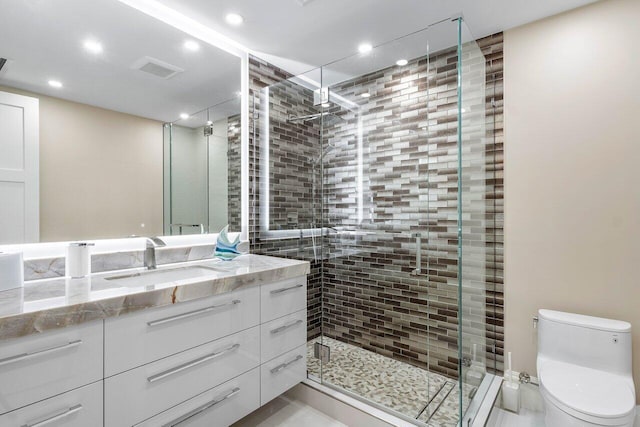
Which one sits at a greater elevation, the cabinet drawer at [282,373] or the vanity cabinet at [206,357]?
the vanity cabinet at [206,357]

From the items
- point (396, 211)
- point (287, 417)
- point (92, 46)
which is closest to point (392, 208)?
point (396, 211)

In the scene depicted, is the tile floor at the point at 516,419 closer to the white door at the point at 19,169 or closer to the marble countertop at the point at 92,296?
the marble countertop at the point at 92,296

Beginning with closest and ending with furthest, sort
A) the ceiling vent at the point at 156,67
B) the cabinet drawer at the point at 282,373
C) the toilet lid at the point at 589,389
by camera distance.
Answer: the toilet lid at the point at 589,389 < the cabinet drawer at the point at 282,373 < the ceiling vent at the point at 156,67

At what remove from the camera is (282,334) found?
1934mm

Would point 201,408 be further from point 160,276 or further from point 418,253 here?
point 418,253

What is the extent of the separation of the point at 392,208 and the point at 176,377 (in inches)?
60.0

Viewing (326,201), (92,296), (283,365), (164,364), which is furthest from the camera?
(326,201)

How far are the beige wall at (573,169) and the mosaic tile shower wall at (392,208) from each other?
0.11 m

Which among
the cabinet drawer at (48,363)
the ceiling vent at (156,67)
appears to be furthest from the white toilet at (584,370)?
the ceiling vent at (156,67)

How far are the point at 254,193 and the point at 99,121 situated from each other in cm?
111

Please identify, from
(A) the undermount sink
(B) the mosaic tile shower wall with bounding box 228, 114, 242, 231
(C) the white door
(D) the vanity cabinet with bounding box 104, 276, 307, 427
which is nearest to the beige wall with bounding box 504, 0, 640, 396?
(D) the vanity cabinet with bounding box 104, 276, 307, 427

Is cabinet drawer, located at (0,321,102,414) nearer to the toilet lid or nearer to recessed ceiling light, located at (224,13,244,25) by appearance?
recessed ceiling light, located at (224,13,244,25)

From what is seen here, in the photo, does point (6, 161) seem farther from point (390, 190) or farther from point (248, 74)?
point (390, 190)

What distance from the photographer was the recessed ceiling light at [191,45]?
83.4 inches
